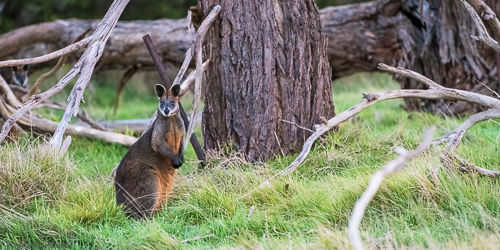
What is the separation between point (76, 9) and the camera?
1783 cm

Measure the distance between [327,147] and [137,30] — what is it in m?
4.85

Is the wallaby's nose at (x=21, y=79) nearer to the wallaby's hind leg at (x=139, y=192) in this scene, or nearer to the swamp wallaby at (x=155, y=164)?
the swamp wallaby at (x=155, y=164)

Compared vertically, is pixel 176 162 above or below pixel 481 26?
below

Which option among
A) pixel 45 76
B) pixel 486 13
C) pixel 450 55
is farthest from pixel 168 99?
pixel 450 55

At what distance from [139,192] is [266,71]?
64.8 inches

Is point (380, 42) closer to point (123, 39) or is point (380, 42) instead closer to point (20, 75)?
point (123, 39)

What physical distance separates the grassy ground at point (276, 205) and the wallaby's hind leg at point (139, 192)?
0.12 m

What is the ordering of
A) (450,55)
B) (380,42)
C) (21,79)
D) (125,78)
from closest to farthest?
(450,55), (380,42), (125,78), (21,79)

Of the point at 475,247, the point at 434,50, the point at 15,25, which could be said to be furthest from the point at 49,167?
the point at 15,25

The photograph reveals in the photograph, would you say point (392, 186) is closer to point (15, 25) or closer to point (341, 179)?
point (341, 179)

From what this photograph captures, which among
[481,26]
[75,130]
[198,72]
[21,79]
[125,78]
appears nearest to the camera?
[481,26]

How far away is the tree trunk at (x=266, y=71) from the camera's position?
21.3 feet

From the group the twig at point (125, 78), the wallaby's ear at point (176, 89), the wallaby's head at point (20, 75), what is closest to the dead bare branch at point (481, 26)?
the wallaby's ear at point (176, 89)

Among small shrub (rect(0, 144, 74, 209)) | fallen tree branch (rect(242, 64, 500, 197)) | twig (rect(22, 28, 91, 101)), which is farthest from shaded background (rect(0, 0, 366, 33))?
small shrub (rect(0, 144, 74, 209))
